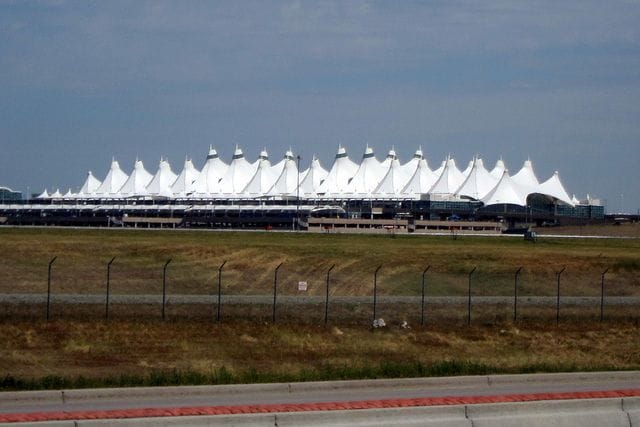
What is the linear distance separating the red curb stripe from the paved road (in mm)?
930

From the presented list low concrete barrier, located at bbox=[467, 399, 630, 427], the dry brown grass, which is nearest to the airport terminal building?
the dry brown grass

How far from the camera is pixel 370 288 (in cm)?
3956

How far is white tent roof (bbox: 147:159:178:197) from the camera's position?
566 feet

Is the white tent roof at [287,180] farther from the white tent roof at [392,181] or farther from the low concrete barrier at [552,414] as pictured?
the low concrete barrier at [552,414]

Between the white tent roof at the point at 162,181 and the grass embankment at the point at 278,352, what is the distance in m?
143

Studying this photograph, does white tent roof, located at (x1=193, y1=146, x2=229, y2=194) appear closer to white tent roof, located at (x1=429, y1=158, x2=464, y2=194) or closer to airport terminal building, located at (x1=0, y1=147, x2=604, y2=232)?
airport terminal building, located at (x1=0, y1=147, x2=604, y2=232)

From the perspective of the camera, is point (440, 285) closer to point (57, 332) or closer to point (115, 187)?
point (57, 332)

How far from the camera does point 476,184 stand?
141750mm

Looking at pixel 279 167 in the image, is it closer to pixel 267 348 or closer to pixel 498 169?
pixel 498 169

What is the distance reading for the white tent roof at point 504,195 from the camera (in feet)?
437

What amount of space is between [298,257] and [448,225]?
76.4 metres

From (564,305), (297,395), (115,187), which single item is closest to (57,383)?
(297,395)

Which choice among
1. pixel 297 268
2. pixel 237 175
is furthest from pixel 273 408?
pixel 237 175

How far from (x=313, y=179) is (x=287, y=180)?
12.6ft
